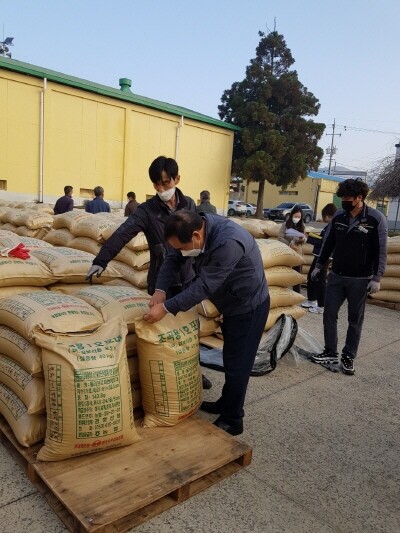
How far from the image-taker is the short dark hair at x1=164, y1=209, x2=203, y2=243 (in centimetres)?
219

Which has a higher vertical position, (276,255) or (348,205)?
(348,205)

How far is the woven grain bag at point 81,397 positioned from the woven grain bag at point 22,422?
0.12 metres

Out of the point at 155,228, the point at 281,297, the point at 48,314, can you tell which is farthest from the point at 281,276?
the point at 48,314

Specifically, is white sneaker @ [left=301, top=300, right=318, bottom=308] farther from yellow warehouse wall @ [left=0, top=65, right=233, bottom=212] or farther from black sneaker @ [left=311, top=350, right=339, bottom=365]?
yellow warehouse wall @ [left=0, top=65, right=233, bottom=212]

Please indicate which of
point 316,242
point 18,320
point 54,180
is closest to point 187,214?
point 18,320

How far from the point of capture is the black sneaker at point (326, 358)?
404 centimetres

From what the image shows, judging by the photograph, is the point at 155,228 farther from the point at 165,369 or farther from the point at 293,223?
the point at 293,223

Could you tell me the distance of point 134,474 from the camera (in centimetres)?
207

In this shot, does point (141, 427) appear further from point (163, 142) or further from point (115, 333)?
point (163, 142)

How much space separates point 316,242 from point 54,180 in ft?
39.2

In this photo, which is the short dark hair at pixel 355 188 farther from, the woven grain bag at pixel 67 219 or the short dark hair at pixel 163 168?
the woven grain bag at pixel 67 219

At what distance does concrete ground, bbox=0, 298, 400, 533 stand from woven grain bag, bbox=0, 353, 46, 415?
34cm

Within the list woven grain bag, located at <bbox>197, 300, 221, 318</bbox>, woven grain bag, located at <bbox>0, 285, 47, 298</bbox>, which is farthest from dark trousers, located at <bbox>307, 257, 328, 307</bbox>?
woven grain bag, located at <bbox>0, 285, 47, 298</bbox>

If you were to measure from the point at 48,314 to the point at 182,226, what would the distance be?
862mm
